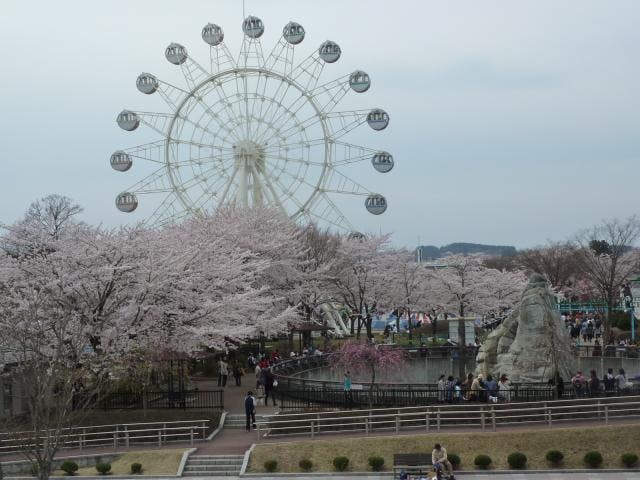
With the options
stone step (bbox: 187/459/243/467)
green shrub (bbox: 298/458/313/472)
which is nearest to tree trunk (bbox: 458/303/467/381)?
green shrub (bbox: 298/458/313/472)

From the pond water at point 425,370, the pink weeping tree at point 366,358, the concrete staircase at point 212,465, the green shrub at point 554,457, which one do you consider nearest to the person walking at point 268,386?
the pink weeping tree at point 366,358

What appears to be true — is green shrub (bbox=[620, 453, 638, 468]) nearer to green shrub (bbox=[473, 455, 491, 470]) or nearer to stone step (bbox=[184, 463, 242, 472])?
green shrub (bbox=[473, 455, 491, 470])

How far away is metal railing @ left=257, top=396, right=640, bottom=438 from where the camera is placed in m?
29.8

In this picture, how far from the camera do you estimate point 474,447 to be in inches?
1104

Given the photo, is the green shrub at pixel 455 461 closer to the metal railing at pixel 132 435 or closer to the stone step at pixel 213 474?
the stone step at pixel 213 474

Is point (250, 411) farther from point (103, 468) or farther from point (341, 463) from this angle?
point (103, 468)

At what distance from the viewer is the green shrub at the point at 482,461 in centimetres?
2712

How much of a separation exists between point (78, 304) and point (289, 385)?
822cm

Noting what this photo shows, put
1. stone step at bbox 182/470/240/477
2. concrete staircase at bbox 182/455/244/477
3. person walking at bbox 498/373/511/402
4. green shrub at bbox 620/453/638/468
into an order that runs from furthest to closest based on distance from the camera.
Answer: person walking at bbox 498/373/511/402
concrete staircase at bbox 182/455/244/477
stone step at bbox 182/470/240/477
green shrub at bbox 620/453/638/468

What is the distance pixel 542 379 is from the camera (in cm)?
3612

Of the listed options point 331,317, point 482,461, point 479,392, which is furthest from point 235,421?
point 331,317

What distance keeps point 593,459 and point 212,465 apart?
10.8 meters

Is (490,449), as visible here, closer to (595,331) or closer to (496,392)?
(496,392)

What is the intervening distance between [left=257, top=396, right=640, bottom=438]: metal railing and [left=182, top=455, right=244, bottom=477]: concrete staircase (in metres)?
2.25
